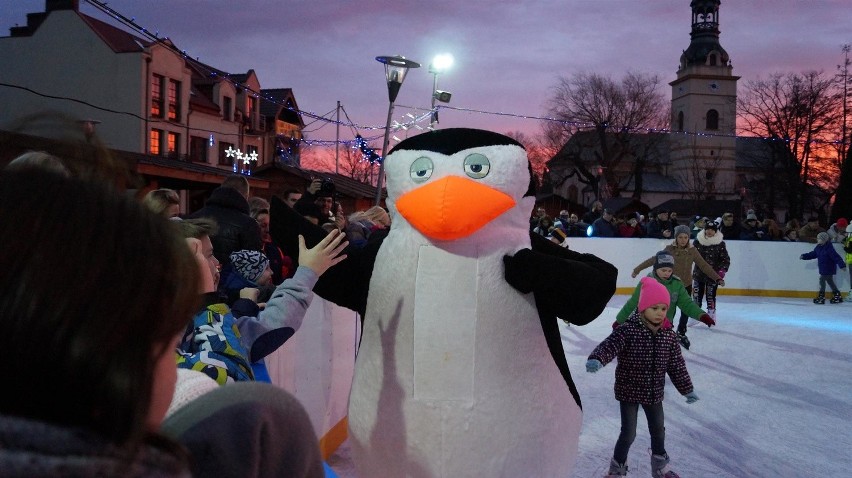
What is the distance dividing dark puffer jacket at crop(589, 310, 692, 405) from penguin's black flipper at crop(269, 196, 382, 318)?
164cm

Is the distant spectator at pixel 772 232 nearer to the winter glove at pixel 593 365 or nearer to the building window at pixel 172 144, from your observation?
the winter glove at pixel 593 365

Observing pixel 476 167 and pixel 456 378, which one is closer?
pixel 456 378

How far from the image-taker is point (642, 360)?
389cm

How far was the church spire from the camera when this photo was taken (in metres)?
58.2

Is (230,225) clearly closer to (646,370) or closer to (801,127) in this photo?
(646,370)

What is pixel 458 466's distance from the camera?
2.37 meters

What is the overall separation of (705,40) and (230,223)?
62884mm

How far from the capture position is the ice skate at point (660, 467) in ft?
12.8

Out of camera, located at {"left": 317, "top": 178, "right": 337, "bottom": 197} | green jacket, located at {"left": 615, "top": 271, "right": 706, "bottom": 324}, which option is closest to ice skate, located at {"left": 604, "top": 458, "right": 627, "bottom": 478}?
green jacket, located at {"left": 615, "top": 271, "right": 706, "bottom": 324}

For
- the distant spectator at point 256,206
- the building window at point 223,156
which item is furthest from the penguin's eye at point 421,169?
the building window at point 223,156

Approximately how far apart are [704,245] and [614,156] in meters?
31.9

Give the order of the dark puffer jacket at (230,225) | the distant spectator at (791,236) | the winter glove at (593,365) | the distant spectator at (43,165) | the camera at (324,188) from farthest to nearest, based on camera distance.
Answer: the distant spectator at (791,236) → the camera at (324,188) → the dark puffer jacket at (230,225) → the winter glove at (593,365) → the distant spectator at (43,165)

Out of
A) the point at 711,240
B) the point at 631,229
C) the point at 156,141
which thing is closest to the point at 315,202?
the point at 711,240

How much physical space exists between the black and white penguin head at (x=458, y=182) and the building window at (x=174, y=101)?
783 inches
